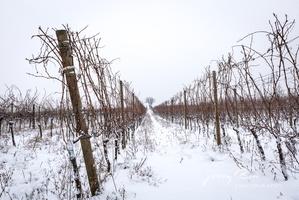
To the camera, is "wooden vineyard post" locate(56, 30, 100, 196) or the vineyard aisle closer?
"wooden vineyard post" locate(56, 30, 100, 196)

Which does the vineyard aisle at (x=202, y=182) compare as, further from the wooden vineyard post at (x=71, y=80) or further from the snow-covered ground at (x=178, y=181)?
the wooden vineyard post at (x=71, y=80)

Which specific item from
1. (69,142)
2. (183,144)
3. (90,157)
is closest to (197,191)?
(90,157)

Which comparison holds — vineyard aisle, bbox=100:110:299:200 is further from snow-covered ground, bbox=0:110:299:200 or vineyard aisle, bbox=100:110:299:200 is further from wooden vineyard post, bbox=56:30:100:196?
wooden vineyard post, bbox=56:30:100:196

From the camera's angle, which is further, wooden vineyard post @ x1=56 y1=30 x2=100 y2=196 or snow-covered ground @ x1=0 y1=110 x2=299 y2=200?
snow-covered ground @ x1=0 y1=110 x2=299 y2=200

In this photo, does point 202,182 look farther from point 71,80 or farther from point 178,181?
point 71,80

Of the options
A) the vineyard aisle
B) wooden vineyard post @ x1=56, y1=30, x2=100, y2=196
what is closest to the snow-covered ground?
the vineyard aisle

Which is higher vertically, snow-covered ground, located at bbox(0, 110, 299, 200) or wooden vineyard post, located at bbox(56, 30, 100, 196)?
wooden vineyard post, located at bbox(56, 30, 100, 196)

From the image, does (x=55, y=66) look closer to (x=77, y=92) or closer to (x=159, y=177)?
(x=77, y=92)

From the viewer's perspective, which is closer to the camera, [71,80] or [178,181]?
[71,80]

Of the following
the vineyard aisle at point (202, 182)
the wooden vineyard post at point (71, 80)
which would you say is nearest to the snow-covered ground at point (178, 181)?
the vineyard aisle at point (202, 182)

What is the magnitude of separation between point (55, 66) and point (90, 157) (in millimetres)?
1386

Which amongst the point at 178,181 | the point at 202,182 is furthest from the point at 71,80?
the point at 202,182

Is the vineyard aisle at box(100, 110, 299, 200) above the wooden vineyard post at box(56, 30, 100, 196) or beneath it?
beneath

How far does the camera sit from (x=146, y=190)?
9.12 ft
